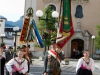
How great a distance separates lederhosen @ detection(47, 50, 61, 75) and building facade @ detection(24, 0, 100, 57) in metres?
27.9

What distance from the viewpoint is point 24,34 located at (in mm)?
16719

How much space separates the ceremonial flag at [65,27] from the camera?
9.75 m

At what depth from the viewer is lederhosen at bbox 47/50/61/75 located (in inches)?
318

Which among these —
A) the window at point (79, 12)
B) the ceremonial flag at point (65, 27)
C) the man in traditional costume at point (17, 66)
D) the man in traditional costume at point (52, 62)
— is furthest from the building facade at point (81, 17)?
the man in traditional costume at point (17, 66)

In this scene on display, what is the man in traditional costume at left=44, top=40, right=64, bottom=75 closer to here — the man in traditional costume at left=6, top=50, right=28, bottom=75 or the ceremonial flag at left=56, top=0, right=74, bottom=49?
the man in traditional costume at left=6, top=50, right=28, bottom=75

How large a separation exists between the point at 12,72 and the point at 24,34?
30.4ft

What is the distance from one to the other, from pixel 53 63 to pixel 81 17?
29424 mm

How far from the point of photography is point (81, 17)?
37.1 m

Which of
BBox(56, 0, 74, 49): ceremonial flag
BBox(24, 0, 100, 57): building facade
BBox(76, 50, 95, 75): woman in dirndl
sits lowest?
BBox(76, 50, 95, 75): woman in dirndl

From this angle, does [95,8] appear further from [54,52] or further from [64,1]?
[54,52]

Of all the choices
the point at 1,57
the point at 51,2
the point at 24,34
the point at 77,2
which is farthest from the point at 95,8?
the point at 1,57

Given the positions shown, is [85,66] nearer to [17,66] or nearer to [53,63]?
[53,63]

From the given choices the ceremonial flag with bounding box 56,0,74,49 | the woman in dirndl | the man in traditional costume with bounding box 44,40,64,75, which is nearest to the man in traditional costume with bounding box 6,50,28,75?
the man in traditional costume with bounding box 44,40,64,75

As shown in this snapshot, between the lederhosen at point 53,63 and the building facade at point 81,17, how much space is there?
2792 cm
